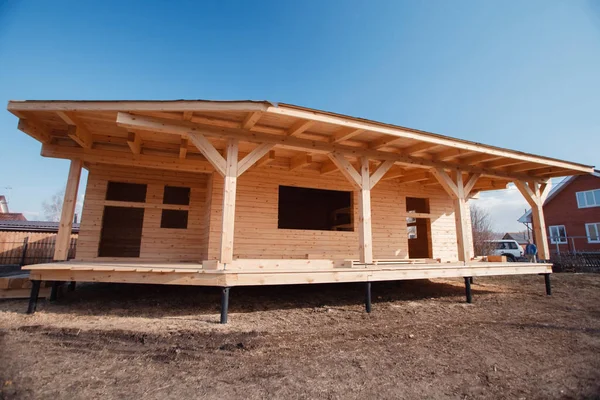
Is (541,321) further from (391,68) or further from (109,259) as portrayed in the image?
(109,259)

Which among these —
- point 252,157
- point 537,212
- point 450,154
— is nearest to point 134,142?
point 252,157

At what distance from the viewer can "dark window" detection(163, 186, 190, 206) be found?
8477 mm

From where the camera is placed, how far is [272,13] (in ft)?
34.1

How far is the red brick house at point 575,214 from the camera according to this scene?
70.1 ft

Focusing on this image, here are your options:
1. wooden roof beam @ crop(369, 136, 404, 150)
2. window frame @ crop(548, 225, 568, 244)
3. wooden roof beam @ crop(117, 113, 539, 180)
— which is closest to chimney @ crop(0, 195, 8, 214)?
wooden roof beam @ crop(117, 113, 539, 180)

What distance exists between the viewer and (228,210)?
5.16 meters

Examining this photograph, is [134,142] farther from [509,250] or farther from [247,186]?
[509,250]

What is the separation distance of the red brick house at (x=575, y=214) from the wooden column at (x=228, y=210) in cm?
2475

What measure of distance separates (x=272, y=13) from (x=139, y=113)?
744 cm

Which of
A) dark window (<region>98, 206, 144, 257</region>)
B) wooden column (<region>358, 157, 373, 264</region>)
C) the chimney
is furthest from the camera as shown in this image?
the chimney

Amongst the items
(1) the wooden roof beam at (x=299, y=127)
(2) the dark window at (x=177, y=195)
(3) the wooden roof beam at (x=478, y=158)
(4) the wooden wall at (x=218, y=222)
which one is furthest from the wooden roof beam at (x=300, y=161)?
(3) the wooden roof beam at (x=478, y=158)

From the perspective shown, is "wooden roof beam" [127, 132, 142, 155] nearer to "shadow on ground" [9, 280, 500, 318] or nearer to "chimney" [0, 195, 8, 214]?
"shadow on ground" [9, 280, 500, 318]

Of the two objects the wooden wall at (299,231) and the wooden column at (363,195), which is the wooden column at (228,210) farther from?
the wooden wall at (299,231)

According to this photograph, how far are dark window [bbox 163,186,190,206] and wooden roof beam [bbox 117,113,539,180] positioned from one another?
347 cm
